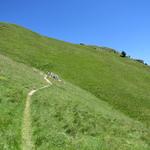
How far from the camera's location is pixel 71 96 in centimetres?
5069

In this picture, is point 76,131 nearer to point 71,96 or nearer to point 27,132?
point 27,132

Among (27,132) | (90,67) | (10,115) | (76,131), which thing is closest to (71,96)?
(10,115)

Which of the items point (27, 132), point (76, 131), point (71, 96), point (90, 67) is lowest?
point (27, 132)

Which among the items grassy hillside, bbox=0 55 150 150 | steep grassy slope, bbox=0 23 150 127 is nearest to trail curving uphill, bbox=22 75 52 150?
grassy hillside, bbox=0 55 150 150

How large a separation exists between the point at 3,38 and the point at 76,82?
33816mm

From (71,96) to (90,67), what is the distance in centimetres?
4011

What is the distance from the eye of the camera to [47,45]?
10625 centimetres

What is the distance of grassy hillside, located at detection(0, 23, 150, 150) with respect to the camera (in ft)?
87.1

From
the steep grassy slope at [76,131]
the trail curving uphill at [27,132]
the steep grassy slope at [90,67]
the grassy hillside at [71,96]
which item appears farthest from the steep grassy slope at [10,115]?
the steep grassy slope at [90,67]

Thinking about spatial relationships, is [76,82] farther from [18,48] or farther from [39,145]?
[39,145]

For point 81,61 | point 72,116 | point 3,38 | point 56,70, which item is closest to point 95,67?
point 81,61

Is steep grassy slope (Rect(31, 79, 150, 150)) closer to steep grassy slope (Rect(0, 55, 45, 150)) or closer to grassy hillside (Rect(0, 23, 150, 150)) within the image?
grassy hillside (Rect(0, 23, 150, 150))

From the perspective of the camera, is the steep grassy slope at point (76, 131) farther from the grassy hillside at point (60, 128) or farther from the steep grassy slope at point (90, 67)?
the steep grassy slope at point (90, 67)

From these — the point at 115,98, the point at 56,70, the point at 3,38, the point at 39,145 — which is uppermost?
the point at 3,38
